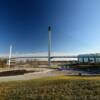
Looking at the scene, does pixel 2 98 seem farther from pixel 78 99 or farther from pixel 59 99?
pixel 78 99

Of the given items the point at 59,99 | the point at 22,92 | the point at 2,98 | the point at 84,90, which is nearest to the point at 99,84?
the point at 84,90

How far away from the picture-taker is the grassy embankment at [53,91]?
48.3 ft

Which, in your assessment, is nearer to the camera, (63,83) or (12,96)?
(12,96)

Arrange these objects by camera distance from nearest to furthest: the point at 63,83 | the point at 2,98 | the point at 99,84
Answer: the point at 2,98 < the point at 99,84 < the point at 63,83

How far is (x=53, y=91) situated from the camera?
15.8m

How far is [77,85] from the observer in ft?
55.7

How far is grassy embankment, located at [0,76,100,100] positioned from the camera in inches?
580

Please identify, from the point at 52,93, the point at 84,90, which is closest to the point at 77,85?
the point at 84,90

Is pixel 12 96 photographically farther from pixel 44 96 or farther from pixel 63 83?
pixel 63 83

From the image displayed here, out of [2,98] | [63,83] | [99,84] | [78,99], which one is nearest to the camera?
[78,99]

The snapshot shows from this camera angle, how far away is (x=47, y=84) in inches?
697

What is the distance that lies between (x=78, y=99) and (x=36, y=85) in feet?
14.7

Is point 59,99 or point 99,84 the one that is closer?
point 59,99

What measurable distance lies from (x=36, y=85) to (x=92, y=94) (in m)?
4.66
